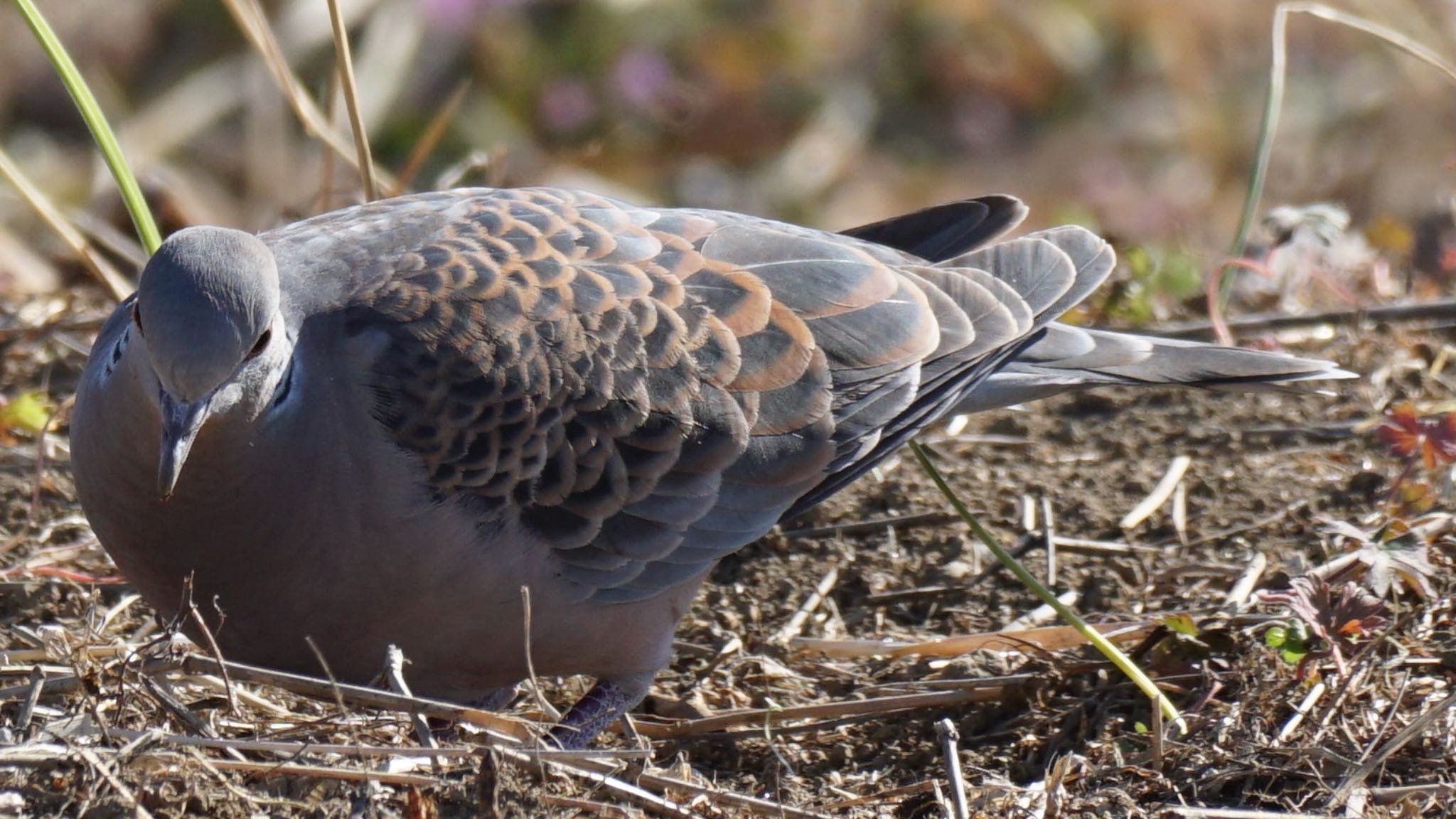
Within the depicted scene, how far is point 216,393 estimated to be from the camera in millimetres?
3111

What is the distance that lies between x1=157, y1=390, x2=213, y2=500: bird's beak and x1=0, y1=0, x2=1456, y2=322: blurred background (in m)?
5.34

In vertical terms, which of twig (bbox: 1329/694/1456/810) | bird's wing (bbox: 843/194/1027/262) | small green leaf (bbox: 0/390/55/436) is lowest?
twig (bbox: 1329/694/1456/810)

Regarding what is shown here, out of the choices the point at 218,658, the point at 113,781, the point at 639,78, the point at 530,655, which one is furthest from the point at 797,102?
the point at 113,781

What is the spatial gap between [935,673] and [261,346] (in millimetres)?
1660

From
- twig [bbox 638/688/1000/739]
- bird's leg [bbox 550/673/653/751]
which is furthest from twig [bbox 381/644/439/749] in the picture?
twig [bbox 638/688/1000/739]

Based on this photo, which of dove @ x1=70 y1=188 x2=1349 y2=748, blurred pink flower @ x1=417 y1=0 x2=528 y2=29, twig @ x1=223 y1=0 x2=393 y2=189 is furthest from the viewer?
blurred pink flower @ x1=417 y1=0 x2=528 y2=29

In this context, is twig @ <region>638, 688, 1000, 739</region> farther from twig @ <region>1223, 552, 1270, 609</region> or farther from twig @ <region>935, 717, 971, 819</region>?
twig @ <region>1223, 552, 1270, 609</region>

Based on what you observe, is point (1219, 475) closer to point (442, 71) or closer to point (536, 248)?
point (536, 248)

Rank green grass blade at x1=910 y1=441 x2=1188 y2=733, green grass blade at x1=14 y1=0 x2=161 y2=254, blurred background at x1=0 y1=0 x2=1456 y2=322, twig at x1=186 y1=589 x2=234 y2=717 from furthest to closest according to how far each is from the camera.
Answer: blurred background at x1=0 y1=0 x2=1456 y2=322, green grass blade at x1=14 y1=0 x2=161 y2=254, green grass blade at x1=910 y1=441 x2=1188 y2=733, twig at x1=186 y1=589 x2=234 y2=717

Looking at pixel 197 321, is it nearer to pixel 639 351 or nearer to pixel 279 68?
pixel 639 351

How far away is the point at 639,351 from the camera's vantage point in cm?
362

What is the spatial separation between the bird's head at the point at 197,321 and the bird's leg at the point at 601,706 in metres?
1.04

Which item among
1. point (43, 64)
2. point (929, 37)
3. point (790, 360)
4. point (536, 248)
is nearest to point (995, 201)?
point (790, 360)

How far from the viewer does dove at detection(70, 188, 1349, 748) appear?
10.8ft
